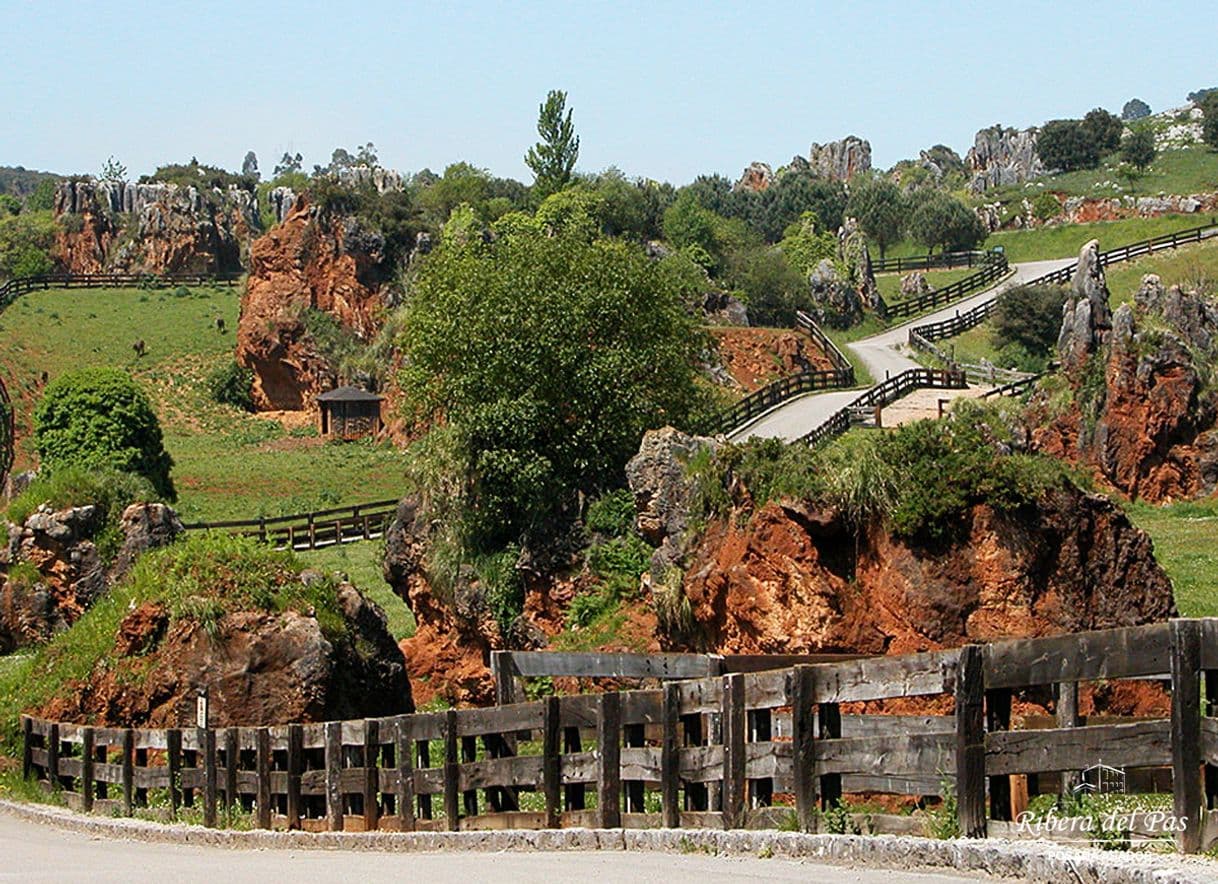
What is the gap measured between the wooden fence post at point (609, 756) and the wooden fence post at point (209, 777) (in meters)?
6.62

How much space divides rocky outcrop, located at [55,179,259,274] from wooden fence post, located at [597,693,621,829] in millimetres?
115992

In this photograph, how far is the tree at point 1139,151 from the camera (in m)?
155

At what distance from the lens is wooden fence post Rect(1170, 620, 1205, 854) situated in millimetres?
10047

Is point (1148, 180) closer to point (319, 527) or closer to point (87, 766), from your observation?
point (319, 527)

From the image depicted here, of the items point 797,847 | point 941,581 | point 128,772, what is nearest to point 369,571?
point 941,581

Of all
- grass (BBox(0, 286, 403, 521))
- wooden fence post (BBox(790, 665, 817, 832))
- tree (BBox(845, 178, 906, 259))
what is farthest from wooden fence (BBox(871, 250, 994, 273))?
wooden fence post (BBox(790, 665, 817, 832))

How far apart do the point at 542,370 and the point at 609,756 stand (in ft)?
81.2

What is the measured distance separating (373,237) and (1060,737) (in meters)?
91.0

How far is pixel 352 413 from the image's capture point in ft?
287

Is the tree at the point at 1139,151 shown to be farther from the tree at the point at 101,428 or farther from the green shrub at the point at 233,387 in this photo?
the tree at the point at 101,428

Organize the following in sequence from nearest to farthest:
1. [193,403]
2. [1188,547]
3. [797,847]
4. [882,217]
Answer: [797,847] → [1188,547] → [193,403] → [882,217]

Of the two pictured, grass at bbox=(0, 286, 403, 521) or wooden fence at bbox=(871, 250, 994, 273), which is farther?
wooden fence at bbox=(871, 250, 994, 273)

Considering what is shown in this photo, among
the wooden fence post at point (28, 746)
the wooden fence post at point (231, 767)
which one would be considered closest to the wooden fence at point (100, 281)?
the wooden fence post at point (28, 746)

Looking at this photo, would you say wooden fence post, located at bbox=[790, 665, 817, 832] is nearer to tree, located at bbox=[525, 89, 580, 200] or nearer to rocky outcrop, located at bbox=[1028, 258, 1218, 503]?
rocky outcrop, located at bbox=[1028, 258, 1218, 503]
